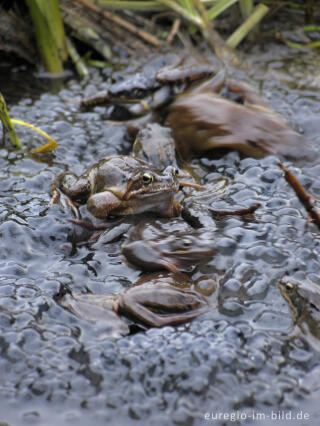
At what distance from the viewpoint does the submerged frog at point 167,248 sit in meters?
2.17

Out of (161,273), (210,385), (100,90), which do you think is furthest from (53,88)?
(210,385)

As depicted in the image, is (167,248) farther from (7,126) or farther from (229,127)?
(7,126)

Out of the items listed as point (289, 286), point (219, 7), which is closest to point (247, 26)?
point (219, 7)

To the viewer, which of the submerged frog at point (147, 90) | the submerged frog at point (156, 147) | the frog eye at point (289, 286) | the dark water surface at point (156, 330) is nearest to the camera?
the dark water surface at point (156, 330)

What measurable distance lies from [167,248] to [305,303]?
628 millimetres

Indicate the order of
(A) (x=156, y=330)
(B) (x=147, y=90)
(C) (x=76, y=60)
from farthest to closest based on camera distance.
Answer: (C) (x=76, y=60), (B) (x=147, y=90), (A) (x=156, y=330)

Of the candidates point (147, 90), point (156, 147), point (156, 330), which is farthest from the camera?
point (147, 90)

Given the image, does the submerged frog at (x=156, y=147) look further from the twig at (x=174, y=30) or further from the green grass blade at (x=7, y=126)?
the twig at (x=174, y=30)

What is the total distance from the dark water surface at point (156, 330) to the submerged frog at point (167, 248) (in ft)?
0.23

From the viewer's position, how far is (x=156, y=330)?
1.94 m

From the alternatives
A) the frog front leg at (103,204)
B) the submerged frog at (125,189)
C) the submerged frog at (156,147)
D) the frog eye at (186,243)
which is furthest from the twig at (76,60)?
the frog eye at (186,243)

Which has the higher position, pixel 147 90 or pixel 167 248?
pixel 147 90

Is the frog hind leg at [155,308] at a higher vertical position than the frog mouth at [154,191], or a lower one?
lower

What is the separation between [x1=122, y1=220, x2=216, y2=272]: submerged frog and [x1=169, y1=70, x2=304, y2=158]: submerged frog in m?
0.87
